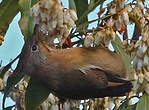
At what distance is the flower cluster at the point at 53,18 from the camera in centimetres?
221

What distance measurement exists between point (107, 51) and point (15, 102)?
1.58 feet

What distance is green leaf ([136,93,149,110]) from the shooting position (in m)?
2.50

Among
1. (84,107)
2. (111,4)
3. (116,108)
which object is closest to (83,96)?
(84,107)

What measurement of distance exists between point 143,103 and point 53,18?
600 mm

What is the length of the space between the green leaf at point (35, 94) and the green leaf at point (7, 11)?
0.96ft

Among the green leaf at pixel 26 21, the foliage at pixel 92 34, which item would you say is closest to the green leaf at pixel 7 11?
the foliage at pixel 92 34

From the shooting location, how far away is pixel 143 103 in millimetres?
2531

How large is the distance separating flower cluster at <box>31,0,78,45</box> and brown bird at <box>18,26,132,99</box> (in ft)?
0.88

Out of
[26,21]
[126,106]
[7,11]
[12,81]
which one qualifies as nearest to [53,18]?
[26,21]

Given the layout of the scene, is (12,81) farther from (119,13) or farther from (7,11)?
(119,13)

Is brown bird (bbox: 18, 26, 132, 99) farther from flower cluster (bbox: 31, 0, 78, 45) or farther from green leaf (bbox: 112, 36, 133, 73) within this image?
flower cluster (bbox: 31, 0, 78, 45)

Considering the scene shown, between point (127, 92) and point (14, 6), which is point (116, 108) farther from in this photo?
point (14, 6)

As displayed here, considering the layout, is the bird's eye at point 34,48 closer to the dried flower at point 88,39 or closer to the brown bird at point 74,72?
the brown bird at point 74,72

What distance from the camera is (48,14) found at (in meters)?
2.23
